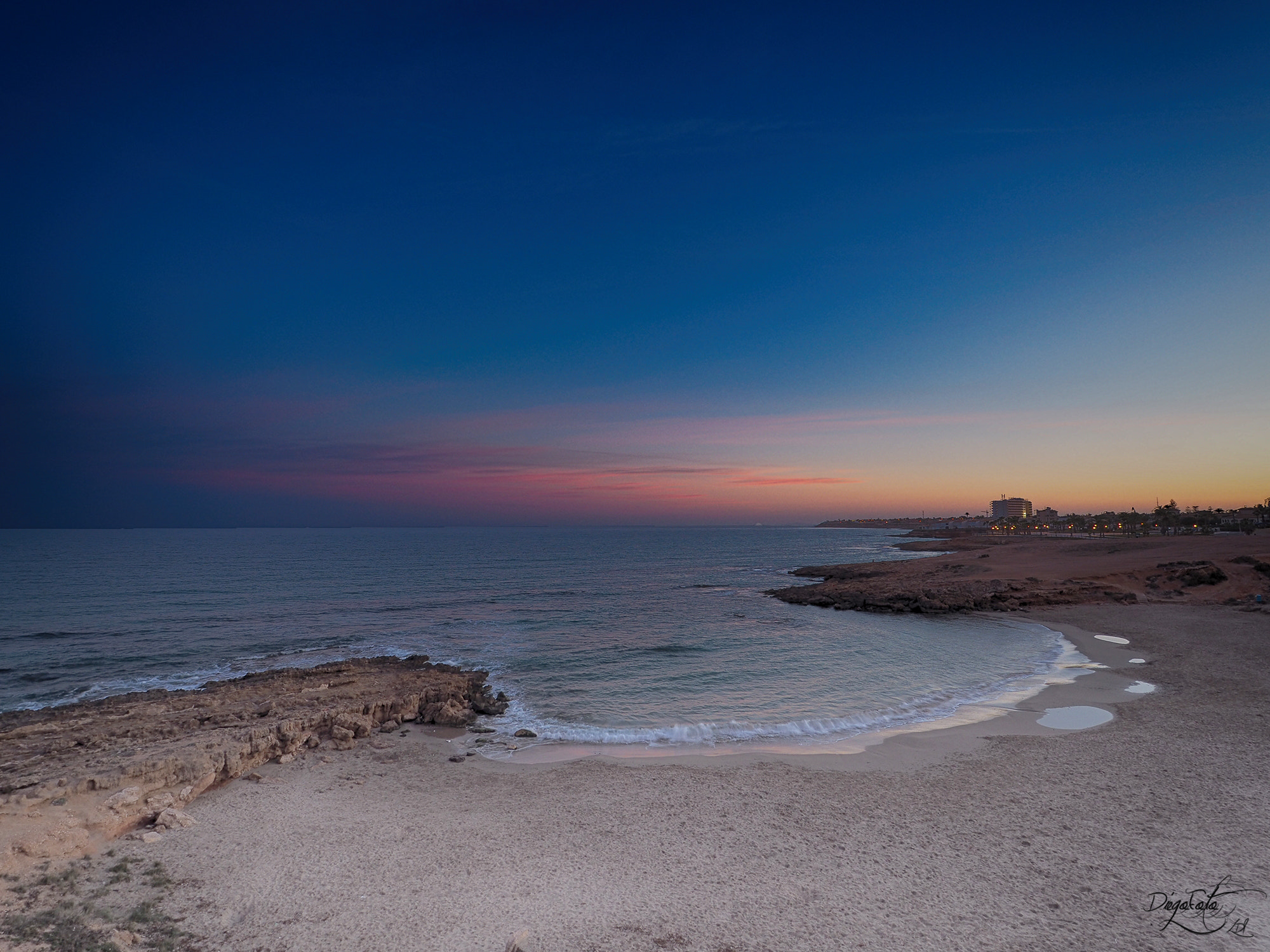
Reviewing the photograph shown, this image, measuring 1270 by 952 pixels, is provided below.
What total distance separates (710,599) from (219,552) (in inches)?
4144

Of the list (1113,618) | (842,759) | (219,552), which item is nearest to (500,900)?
(842,759)

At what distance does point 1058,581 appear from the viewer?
40062 millimetres

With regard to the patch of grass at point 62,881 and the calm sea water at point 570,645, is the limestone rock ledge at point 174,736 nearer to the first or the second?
the patch of grass at point 62,881

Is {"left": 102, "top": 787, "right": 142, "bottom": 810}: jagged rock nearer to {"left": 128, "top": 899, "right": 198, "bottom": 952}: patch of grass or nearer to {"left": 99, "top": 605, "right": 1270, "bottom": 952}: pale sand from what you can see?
{"left": 99, "top": 605, "right": 1270, "bottom": 952}: pale sand

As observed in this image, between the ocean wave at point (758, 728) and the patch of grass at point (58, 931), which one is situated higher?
the patch of grass at point (58, 931)

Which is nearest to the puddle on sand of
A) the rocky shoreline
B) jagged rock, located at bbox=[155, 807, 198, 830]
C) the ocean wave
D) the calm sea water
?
the ocean wave

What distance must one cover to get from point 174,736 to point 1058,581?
48944 mm

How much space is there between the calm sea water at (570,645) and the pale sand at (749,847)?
362 cm

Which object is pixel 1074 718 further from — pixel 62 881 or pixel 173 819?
pixel 62 881

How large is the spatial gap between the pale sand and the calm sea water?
3.62 metres

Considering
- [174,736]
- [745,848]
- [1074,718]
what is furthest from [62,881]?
[1074,718]

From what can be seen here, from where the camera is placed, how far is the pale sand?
7.03 metres

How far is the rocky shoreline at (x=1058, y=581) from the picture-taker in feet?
115

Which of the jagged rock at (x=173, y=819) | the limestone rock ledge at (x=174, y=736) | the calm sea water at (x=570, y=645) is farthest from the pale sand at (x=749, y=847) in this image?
the calm sea water at (x=570, y=645)
